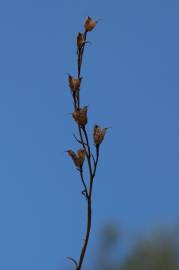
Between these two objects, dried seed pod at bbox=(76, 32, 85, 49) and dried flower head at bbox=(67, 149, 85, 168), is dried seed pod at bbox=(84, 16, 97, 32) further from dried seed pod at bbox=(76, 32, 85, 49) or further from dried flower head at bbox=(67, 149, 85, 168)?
dried flower head at bbox=(67, 149, 85, 168)

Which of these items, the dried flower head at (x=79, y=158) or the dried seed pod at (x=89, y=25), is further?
the dried seed pod at (x=89, y=25)

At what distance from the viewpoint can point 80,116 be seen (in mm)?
1976

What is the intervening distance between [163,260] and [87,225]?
66.6 ft

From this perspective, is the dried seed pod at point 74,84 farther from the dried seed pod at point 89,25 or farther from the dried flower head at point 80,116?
the dried seed pod at point 89,25

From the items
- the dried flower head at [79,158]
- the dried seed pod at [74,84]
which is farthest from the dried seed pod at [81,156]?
the dried seed pod at [74,84]

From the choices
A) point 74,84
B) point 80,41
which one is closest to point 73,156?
point 74,84

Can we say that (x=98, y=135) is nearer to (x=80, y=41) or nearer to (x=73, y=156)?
(x=73, y=156)

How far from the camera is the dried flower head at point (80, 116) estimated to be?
197cm

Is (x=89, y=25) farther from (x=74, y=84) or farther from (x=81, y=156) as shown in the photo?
(x=81, y=156)

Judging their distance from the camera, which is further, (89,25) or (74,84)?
(89,25)

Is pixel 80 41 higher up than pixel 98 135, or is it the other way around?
pixel 80 41

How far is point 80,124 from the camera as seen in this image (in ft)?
6.49

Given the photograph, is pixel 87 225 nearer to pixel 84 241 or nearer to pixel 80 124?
pixel 84 241

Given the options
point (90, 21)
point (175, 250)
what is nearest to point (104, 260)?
point (175, 250)
